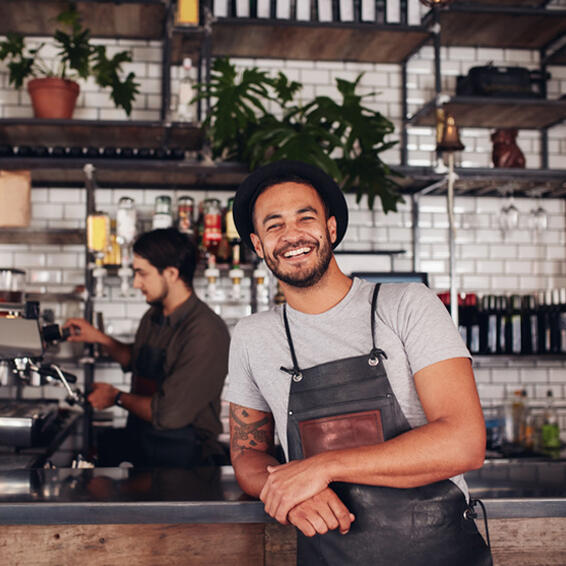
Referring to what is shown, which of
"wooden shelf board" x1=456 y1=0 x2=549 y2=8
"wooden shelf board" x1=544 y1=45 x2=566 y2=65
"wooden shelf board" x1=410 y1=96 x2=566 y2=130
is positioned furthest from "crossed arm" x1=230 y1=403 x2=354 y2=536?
"wooden shelf board" x1=544 y1=45 x2=566 y2=65

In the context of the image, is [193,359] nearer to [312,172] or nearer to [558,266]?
[312,172]

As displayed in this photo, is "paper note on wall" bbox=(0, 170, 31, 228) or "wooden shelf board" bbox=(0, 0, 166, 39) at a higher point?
"wooden shelf board" bbox=(0, 0, 166, 39)

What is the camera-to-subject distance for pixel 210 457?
2.66 metres

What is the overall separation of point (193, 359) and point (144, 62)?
2.46 meters

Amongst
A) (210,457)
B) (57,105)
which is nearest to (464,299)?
(210,457)

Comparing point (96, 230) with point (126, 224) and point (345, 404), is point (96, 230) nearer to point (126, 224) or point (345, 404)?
point (126, 224)

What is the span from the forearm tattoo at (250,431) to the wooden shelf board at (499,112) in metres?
2.69

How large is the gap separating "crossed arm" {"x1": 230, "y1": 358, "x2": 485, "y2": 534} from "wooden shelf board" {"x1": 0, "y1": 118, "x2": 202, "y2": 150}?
2627mm

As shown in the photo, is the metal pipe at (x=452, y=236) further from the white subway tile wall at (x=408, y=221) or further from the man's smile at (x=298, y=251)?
the man's smile at (x=298, y=251)

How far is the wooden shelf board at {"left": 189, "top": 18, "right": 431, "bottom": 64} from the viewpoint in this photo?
12.4 feet

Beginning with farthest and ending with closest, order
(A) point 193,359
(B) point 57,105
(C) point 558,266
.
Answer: (C) point 558,266
(B) point 57,105
(A) point 193,359

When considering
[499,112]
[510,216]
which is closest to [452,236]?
[510,216]

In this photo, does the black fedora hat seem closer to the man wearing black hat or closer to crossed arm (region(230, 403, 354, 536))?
Answer: the man wearing black hat

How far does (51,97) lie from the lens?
3.66 meters
